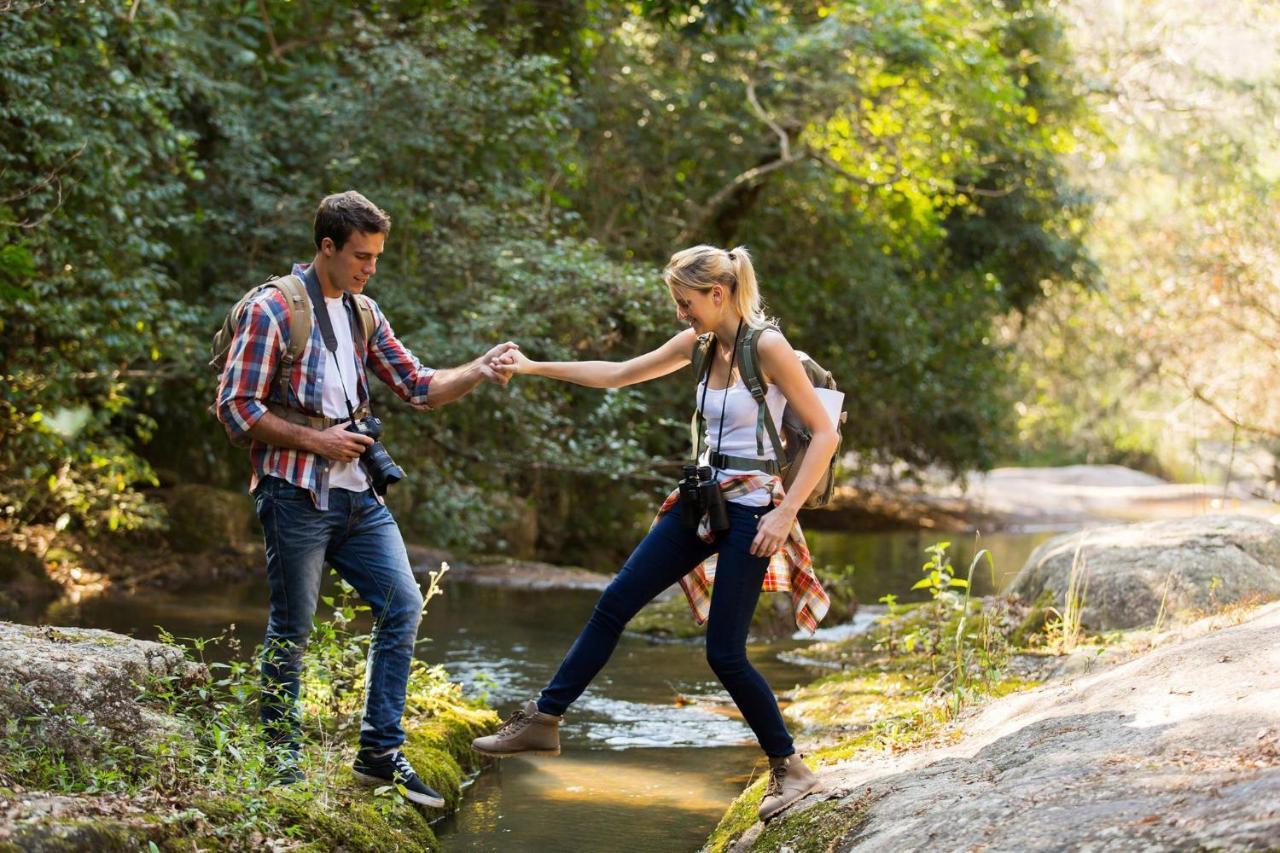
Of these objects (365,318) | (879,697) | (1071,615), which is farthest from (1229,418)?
(365,318)

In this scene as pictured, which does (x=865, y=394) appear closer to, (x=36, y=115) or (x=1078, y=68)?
(x=1078, y=68)

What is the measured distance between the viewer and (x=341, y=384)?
15.9 ft

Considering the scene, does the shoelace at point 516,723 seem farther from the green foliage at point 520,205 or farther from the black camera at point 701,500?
the green foliage at point 520,205

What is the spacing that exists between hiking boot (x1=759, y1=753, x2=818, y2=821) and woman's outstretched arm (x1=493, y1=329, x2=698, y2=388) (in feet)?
4.74

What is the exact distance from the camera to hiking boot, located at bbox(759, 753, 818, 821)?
4734mm

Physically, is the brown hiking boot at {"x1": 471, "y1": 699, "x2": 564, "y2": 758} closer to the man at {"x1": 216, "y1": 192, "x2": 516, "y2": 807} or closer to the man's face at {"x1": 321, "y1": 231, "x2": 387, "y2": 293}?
the man at {"x1": 216, "y1": 192, "x2": 516, "y2": 807}

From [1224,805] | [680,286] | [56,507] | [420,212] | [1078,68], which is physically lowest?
[56,507]

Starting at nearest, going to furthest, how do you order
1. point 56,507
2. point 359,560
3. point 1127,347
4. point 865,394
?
point 359,560 → point 56,507 → point 865,394 → point 1127,347

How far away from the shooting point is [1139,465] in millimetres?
38344

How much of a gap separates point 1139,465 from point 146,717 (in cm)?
3728

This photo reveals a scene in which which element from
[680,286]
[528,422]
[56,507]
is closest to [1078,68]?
[528,422]

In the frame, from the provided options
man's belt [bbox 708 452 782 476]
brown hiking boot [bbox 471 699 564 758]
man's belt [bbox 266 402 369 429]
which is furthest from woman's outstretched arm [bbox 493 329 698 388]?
brown hiking boot [bbox 471 699 564 758]

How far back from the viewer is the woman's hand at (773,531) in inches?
181

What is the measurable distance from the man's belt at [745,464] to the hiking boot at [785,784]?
102 centimetres
